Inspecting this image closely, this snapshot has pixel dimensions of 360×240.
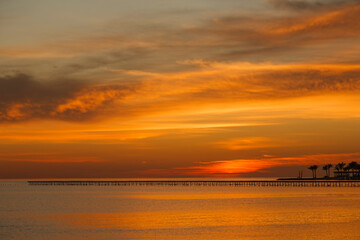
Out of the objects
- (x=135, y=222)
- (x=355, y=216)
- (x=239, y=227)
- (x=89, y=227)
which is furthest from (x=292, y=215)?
(x=89, y=227)

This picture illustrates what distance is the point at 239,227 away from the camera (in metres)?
58.0

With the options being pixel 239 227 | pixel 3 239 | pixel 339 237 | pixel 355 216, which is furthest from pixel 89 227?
pixel 355 216

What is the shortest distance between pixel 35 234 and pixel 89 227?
683 cm

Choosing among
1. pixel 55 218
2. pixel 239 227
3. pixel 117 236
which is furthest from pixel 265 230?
pixel 55 218

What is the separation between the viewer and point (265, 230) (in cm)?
5469

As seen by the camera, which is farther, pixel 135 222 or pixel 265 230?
pixel 135 222

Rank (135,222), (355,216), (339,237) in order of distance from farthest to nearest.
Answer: (355,216), (135,222), (339,237)

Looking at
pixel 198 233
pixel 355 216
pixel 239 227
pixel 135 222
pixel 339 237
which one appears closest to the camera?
pixel 339 237

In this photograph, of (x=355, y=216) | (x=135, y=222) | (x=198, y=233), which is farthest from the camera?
(x=355, y=216)

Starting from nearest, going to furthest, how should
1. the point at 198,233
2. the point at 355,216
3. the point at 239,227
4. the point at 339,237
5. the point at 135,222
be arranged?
the point at 339,237, the point at 198,233, the point at 239,227, the point at 135,222, the point at 355,216

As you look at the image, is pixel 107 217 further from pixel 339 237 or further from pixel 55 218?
pixel 339 237

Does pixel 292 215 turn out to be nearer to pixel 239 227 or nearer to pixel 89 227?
pixel 239 227

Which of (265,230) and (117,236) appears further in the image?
(265,230)

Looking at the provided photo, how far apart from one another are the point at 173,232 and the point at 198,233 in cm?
254
